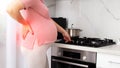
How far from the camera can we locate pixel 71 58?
2062mm

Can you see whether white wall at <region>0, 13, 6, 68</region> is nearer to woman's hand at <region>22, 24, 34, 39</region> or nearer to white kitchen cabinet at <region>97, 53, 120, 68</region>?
woman's hand at <region>22, 24, 34, 39</region>

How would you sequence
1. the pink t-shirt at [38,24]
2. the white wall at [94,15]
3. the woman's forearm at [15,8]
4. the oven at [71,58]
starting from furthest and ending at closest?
the white wall at [94,15] < the oven at [71,58] < the pink t-shirt at [38,24] < the woman's forearm at [15,8]

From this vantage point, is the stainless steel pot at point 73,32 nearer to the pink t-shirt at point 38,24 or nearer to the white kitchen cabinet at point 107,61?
the white kitchen cabinet at point 107,61

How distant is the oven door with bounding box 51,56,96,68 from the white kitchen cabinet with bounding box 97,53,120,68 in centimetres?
7

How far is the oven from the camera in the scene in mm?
1953

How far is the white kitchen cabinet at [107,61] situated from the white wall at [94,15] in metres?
0.52

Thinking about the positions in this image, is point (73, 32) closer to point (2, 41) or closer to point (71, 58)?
point (71, 58)

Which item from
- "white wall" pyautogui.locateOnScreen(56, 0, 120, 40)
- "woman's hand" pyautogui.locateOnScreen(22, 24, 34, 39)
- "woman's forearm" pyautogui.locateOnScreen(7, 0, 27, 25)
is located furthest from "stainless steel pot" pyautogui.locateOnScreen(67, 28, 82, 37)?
"woman's forearm" pyautogui.locateOnScreen(7, 0, 27, 25)

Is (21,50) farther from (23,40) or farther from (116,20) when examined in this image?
(116,20)

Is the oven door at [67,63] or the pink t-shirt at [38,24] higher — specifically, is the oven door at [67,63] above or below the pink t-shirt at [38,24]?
below

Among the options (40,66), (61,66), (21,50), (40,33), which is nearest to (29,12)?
(40,33)

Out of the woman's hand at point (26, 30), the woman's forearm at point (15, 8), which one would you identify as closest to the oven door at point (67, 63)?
the woman's hand at point (26, 30)

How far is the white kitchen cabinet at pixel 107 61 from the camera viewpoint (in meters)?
1.80

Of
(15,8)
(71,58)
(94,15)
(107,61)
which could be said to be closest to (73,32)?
(94,15)
